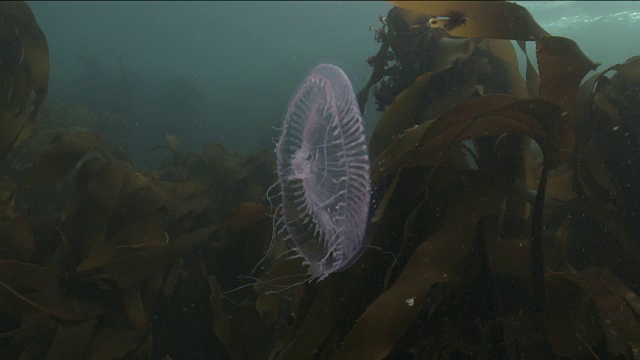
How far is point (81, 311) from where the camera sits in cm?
173

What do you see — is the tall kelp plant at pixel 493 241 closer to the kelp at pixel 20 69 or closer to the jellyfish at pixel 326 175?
the jellyfish at pixel 326 175

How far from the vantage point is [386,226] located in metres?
1.37

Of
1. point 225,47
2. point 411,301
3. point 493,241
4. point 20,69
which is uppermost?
point 493,241

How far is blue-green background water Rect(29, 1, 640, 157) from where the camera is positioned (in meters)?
12.8

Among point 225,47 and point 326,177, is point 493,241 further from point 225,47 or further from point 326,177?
point 225,47

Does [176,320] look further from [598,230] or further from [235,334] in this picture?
[598,230]

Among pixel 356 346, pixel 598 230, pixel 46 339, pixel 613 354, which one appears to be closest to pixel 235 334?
pixel 356 346

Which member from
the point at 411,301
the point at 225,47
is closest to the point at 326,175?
the point at 411,301

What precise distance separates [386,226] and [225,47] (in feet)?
307

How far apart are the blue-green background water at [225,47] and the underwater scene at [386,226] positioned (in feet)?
1.36

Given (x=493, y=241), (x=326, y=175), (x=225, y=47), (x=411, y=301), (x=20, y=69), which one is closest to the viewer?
(x=411, y=301)

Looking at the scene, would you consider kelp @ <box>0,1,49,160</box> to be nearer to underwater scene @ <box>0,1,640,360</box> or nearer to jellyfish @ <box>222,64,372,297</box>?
underwater scene @ <box>0,1,640,360</box>

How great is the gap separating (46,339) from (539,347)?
77.7 inches

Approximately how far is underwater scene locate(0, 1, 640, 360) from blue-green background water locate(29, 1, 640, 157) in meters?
0.42
